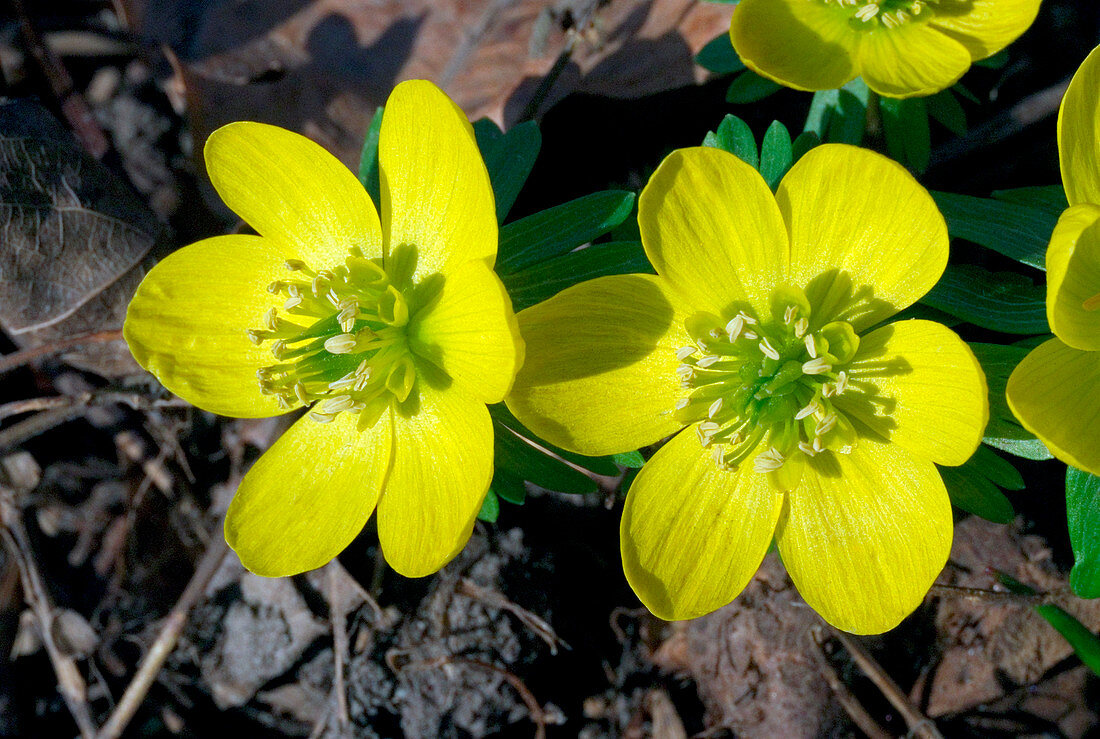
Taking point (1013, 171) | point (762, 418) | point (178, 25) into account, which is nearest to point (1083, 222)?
point (762, 418)

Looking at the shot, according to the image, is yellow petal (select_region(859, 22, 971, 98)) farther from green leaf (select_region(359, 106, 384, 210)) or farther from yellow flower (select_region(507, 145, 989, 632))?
green leaf (select_region(359, 106, 384, 210))

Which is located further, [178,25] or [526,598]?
[178,25]

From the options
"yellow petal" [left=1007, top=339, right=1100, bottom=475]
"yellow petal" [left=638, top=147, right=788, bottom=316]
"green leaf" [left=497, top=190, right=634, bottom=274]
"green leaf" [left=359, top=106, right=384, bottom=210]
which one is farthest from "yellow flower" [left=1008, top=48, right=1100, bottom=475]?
"green leaf" [left=359, top=106, right=384, bottom=210]

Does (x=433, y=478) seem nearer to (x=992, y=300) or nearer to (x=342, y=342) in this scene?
(x=342, y=342)

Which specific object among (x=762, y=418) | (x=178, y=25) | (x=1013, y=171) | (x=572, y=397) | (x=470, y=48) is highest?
(x=178, y=25)

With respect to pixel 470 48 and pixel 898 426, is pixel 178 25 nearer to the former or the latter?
pixel 470 48

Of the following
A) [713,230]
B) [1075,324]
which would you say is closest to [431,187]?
[713,230]
